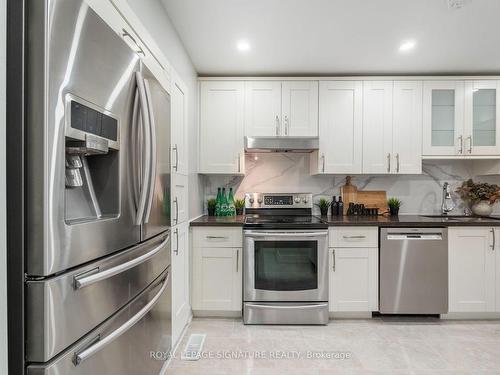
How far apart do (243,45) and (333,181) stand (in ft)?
5.72

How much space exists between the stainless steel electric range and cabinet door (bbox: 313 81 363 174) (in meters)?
0.77

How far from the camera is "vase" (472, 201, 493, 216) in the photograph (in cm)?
313

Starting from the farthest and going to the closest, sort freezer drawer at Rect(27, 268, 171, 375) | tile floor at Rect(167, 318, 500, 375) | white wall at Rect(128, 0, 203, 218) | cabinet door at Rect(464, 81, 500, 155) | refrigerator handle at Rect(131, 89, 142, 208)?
cabinet door at Rect(464, 81, 500, 155) < tile floor at Rect(167, 318, 500, 375) < white wall at Rect(128, 0, 203, 218) < refrigerator handle at Rect(131, 89, 142, 208) < freezer drawer at Rect(27, 268, 171, 375)

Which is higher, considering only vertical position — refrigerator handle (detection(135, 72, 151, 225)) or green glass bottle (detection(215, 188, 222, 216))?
refrigerator handle (detection(135, 72, 151, 225))

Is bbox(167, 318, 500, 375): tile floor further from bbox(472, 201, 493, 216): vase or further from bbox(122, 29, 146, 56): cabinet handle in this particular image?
bbox(122, 29, 146, 56): cabinet handle

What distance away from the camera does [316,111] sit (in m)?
3.08

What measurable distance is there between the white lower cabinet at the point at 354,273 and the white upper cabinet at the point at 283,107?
112cm

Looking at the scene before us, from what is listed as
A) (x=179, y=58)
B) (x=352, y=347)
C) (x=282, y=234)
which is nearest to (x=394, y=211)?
(x=282, y=234)

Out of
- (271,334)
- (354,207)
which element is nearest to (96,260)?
(271,334)

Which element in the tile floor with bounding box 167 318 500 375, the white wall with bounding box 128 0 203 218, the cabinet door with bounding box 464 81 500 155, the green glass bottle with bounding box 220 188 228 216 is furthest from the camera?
the green glass bottle with bounding box 220 188 228 216

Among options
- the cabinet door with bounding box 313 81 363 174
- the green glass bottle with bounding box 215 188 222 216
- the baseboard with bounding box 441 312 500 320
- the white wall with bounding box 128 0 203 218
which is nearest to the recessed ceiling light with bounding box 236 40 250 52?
the white wall with bounding box 128 0 203 218

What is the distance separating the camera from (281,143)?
116 inches

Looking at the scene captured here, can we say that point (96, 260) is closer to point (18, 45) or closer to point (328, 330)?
point (18, 45)

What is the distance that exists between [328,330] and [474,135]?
8.02 feet
